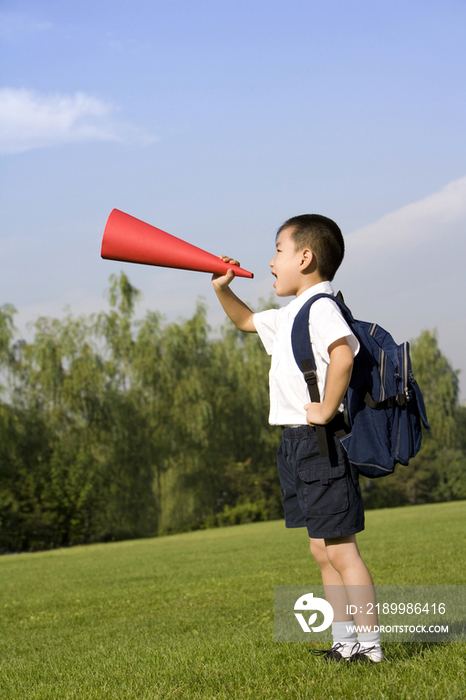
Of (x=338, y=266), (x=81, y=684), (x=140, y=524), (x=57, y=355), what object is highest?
(x=57, y=355)

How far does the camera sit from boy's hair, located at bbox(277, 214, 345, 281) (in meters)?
3.33

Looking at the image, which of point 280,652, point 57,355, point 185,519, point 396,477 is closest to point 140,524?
point 185,519

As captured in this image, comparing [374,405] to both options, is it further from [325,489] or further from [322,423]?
[325,489]

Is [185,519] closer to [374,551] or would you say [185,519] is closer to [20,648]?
[374,551]

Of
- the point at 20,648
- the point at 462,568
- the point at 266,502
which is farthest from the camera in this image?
the point at 266,502

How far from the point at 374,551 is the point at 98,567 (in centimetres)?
526

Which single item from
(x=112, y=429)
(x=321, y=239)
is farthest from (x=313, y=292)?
(x=112, y=429)

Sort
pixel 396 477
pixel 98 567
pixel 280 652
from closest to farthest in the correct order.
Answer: pixel 280 652, pixel 98 567, pixel 396 477

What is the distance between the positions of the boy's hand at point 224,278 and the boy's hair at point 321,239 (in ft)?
1.34

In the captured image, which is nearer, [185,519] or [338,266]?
[338,266]

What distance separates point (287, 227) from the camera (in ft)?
11.2

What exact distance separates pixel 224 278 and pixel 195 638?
8.42 ft
